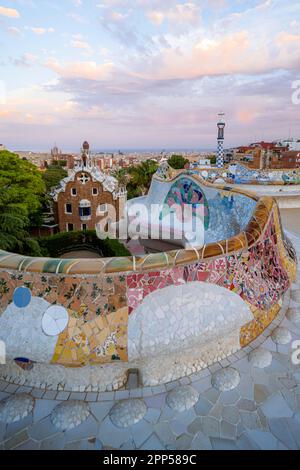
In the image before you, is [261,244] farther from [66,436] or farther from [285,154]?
[285,154]

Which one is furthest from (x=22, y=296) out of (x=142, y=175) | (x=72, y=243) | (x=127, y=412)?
(x=142, y=175)

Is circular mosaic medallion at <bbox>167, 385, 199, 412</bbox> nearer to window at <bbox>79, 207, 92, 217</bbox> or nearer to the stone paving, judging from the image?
the stone paving

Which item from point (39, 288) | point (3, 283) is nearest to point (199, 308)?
point (39, 288)

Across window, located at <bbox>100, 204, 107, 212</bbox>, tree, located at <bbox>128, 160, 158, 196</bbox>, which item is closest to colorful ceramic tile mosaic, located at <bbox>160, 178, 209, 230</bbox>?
window, located at <bbox>100, 204, 107, 212</bbox>

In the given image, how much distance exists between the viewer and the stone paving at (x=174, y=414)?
2879mm

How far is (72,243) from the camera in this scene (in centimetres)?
1594

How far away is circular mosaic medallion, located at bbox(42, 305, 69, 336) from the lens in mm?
3342

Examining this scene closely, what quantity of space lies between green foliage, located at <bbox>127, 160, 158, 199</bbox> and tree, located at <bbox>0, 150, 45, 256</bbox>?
31.6 feet

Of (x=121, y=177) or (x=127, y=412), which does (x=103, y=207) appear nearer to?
(x=121, y=177)

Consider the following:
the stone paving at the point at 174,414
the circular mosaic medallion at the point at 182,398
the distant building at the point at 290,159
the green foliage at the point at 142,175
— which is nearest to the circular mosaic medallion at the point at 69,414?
the stone paving at the point at 174,414

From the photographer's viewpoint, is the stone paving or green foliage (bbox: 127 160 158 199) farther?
green foliage (bbox: 127 160 158 199)

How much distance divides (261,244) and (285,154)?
52093 mm

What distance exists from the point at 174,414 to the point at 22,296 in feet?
7.06

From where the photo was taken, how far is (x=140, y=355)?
3.38 meters
